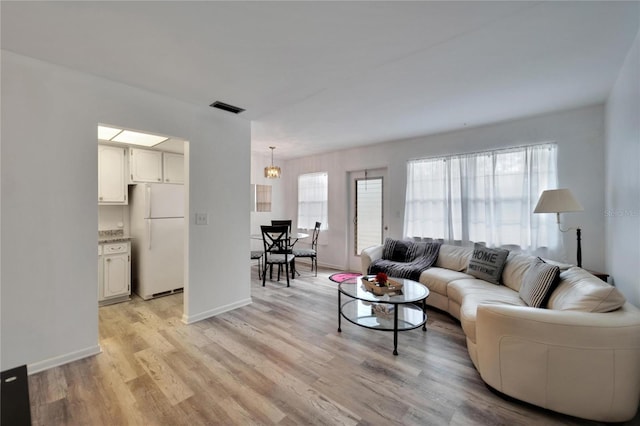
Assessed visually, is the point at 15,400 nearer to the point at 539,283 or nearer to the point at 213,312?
the point at 213,312

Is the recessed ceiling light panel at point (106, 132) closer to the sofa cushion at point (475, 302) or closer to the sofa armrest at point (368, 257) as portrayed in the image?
the sofa armrest at point (368, 257)

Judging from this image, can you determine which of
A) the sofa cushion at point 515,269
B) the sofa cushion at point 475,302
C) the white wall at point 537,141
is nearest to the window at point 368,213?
the white wall at point 537,141

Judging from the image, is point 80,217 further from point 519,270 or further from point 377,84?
point 519,270

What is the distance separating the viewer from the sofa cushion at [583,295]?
68.6 inches

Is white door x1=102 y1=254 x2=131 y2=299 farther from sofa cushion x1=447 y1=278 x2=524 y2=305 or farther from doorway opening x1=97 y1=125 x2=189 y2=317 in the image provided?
sofa cushion x1=447 y1=278 x2=524 y2=305

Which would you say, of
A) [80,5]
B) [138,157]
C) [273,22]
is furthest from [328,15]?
[138,157]

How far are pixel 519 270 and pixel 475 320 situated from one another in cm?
132

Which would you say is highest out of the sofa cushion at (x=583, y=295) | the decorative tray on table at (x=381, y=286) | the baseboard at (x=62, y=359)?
the sofa cushion at (x=583, y=295)

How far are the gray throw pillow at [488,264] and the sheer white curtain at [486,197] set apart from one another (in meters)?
0.63

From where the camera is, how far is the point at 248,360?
2338mm

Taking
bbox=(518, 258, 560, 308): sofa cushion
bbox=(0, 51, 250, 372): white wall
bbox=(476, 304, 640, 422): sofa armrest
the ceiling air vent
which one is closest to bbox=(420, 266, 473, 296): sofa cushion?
bbox=(518, 258, 560, 308): sofa cushion

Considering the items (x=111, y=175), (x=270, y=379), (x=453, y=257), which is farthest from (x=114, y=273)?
(x=453, y=257)

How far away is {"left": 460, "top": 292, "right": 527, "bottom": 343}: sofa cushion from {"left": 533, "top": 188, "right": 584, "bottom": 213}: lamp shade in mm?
959

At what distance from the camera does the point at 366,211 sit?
5520 mm
